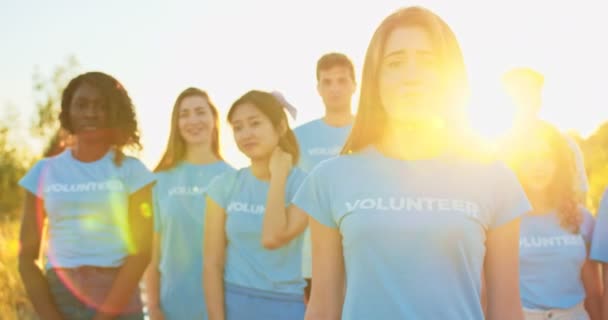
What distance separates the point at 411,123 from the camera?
9.89 ft

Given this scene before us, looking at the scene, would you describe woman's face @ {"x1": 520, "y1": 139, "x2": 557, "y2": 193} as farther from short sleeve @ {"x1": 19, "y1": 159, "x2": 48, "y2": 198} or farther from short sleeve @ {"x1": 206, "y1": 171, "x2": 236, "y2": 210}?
short sleeve @ {"x1": 19, "y1": 159, "x2": 48, "y2": 198}

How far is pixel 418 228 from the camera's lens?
2818 millimetres

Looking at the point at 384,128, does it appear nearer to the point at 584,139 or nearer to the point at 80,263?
the point at 80,263

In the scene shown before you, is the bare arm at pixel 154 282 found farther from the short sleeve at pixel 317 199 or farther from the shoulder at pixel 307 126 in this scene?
the short sleeve at pixel 317 199

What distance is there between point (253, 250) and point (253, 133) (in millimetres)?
752

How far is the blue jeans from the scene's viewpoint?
4.52m

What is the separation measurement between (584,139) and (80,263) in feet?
127

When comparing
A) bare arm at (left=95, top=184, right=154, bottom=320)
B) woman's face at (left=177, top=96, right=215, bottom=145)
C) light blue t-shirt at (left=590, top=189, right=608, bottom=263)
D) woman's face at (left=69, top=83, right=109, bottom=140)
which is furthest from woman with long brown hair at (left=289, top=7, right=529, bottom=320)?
woman's face at (left=177, top=96, right=215, bottom=145)

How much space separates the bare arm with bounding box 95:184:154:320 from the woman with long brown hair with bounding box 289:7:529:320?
1760 mm

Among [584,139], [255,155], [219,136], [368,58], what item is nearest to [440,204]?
[368,58]

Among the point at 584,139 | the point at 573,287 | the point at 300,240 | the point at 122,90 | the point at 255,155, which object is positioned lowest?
the point at 584,139

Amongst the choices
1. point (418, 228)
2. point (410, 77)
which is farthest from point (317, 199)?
point (410, 77)

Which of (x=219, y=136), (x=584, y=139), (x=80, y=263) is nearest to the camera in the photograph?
(x=80, y=263)

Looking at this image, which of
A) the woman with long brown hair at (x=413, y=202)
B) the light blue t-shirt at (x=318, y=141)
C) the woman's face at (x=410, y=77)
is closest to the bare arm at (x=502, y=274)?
the woman with long brown hair at (x=413, y=202)
